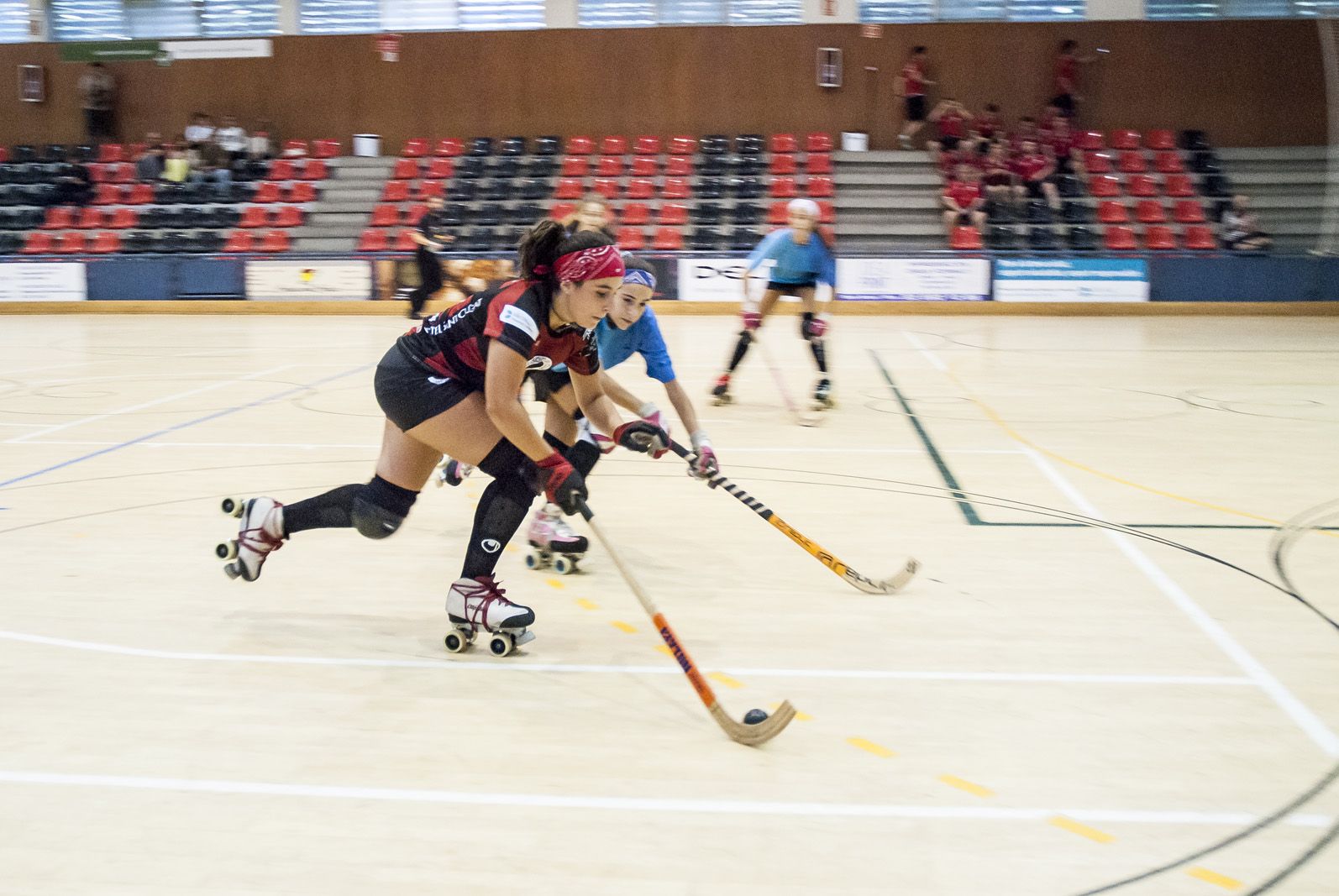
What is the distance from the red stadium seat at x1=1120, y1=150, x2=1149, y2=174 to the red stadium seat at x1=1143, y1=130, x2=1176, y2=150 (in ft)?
1.40

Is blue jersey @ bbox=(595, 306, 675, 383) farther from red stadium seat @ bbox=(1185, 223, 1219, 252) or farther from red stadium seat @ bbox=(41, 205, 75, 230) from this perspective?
red stadium seat @ bbox=(41, 205, 75, 230)

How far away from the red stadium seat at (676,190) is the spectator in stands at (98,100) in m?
11.0

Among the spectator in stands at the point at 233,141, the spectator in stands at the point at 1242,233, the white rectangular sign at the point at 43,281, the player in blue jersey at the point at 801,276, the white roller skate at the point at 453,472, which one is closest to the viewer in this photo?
the white roller skate at the point at 453,472

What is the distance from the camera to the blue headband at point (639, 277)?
486cm

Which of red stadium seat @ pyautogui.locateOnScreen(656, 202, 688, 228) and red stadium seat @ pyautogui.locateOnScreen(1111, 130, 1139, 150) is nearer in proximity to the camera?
red stadium seat @ pyautogui.locateOnScreen(656, 202, 688, 228)

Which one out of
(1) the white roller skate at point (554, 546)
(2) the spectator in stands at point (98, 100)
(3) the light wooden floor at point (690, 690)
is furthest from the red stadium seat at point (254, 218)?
(1) the white roller skate at point (554, 546)

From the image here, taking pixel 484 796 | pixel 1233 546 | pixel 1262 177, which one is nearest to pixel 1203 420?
pixel 1233 546

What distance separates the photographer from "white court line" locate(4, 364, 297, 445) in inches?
306

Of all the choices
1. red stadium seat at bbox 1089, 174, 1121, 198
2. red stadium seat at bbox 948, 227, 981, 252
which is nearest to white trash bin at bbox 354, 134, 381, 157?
red stadium seat at bbox 948, 227, 981, 252

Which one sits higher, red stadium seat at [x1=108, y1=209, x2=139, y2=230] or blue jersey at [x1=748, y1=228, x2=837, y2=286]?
red stadium seat at [x1=108, y1=209, x2=139, y2=230]

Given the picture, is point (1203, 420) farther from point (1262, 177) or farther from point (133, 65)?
point (133, 65)

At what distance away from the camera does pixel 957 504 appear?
5824 millimetres

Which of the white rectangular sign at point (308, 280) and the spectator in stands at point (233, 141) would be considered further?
the spectator in stands at point (233, 141)

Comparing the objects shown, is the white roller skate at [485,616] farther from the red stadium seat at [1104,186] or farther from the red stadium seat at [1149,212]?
the red stadium seat at [1104,186]
